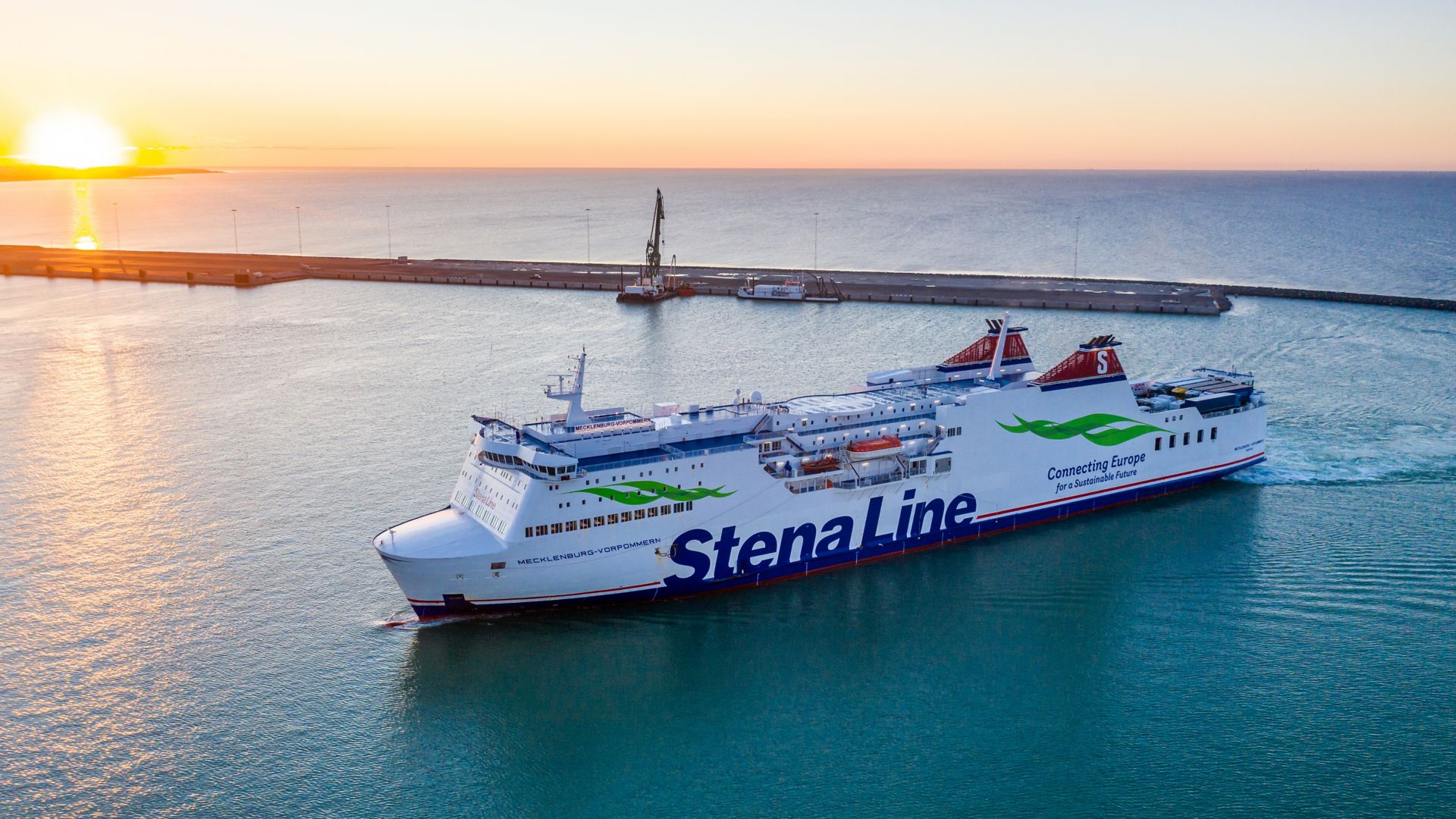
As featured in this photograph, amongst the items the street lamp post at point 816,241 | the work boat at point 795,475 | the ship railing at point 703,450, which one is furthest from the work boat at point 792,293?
the ship railing at point 703,450

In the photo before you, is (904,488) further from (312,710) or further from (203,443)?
(203,443)

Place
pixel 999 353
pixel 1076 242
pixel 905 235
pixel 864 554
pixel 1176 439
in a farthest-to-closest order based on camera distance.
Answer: pixel 905 235 → pixel 1076 242 → pixel 1176 439 → pixel 999 353 → pixel 864 554

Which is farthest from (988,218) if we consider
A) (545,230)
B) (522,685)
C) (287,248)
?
(522,685)

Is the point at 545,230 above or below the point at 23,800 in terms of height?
above

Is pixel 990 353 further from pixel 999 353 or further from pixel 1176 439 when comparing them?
pixel 1176 439

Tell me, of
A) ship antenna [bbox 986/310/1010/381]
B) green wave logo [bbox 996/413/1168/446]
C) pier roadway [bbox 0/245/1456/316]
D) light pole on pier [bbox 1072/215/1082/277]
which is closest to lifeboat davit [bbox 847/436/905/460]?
green wave logo [bbox 996/413/1168/446]

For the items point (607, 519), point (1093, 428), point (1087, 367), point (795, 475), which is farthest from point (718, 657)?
point (1087, 367)
